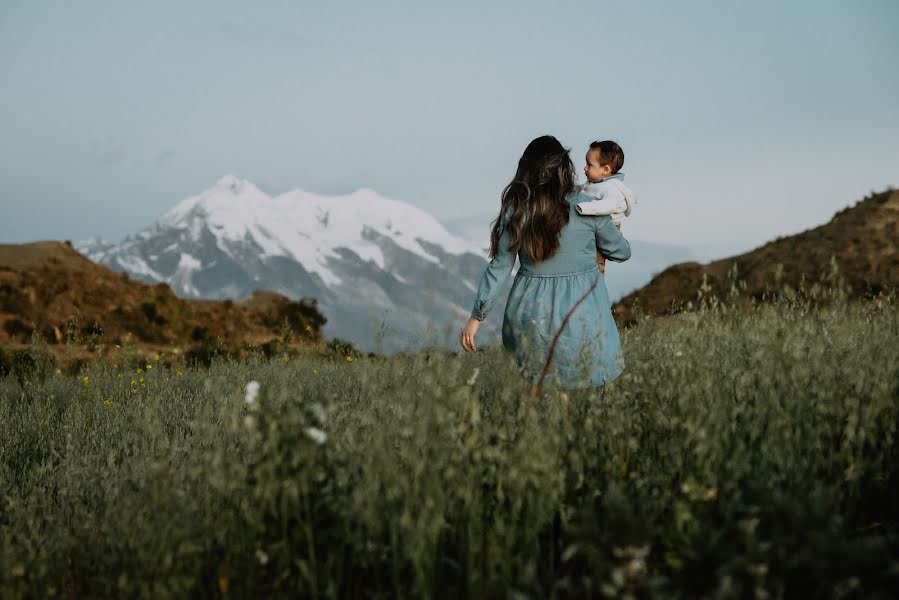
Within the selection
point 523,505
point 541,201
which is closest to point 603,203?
point 541,201

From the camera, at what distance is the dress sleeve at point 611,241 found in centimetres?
414

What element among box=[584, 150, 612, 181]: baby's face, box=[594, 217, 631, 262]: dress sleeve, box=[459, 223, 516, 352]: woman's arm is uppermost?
box=[584, 150, 612, 181]: baby's face

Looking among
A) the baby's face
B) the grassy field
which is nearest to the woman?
the baby's face

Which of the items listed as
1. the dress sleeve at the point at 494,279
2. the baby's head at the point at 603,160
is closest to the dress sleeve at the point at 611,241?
the baby's head at the point at 603,160

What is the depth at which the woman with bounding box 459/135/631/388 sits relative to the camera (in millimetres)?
3979

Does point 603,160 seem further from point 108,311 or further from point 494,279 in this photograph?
point 108,311

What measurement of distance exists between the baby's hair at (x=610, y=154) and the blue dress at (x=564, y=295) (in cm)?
49

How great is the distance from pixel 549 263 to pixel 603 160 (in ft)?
2.82

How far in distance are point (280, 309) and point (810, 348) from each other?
682 inches

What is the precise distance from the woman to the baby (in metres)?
0.08

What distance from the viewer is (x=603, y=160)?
4465mm

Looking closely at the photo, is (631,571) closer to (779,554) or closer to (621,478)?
(779,554)

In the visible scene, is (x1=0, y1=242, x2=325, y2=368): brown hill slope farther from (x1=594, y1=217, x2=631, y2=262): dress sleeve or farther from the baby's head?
(x1=594, y1=217, x2=631, y2=262): dress sleeve

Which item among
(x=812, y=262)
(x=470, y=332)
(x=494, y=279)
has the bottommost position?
(x=470, y=332)
